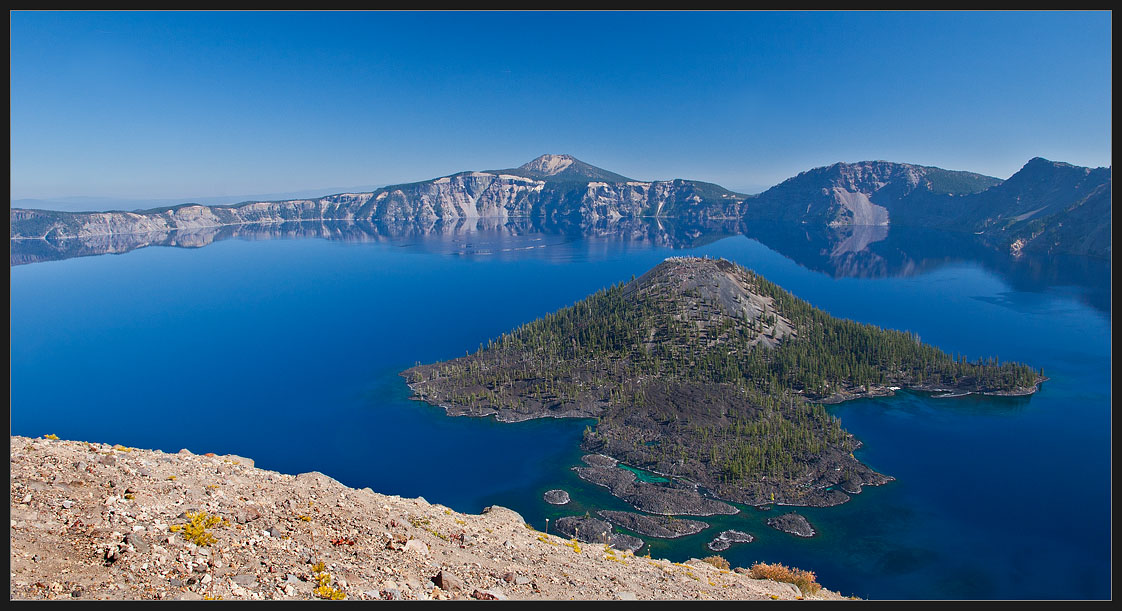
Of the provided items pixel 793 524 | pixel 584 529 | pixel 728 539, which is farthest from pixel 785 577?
pixel 793 524

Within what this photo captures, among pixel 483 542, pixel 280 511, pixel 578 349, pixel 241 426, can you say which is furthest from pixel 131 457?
pixel 578 349

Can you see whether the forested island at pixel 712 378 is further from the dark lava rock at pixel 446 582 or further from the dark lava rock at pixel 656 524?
the dark lava rock at pixel 446 582

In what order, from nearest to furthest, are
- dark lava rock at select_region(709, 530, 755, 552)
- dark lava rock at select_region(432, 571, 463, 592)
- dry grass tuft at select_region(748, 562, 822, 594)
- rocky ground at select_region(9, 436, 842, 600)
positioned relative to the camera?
1. rocky ground at select_region(9, 436, 842, 600)
2. dark lava rock at select_region(432, 571, 463, 592)
3. dry grass tuft at select_region(748, 562, 822, 594)
4. dark lava rock at select_region(709, 530, 755, 552)

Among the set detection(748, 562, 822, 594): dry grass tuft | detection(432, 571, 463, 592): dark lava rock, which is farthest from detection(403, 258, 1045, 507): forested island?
detection(432, 571, 463, 592): dark lava rock

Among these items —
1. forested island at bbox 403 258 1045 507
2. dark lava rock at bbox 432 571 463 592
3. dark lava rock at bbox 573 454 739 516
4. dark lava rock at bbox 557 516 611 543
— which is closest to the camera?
dark lava rock at bbox 432 571 463 592

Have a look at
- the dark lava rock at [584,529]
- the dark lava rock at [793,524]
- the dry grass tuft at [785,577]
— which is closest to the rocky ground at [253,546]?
the dry grass tuft at [785,577]

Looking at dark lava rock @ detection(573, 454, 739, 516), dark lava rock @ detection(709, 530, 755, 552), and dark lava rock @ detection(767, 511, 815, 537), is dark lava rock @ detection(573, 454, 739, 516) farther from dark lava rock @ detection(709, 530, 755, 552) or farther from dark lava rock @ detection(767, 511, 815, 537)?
dark lava rock @ detection(767, 511, 815, 537)

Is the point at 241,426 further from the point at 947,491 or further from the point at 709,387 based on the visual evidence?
the point at 947,491
